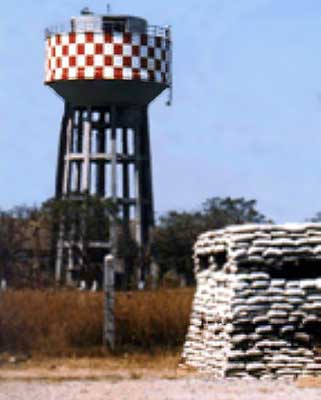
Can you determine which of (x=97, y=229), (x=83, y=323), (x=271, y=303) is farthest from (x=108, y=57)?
(x=271, y=303)

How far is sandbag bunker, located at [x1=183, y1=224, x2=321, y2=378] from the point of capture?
19438mm

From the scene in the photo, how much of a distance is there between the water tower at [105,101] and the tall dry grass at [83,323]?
24506 millimetres

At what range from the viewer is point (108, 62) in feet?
173

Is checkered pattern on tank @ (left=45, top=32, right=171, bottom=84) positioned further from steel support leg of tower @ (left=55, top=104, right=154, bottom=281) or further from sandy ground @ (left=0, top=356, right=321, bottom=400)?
sandy ground @ (left=0, top=356, right=321, bottom=400)

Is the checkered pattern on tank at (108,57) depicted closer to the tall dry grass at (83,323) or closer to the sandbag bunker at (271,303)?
the tall dry grass at (83,323)

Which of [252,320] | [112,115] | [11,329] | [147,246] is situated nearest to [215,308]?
[252,320]

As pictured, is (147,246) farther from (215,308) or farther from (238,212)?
(215,308)

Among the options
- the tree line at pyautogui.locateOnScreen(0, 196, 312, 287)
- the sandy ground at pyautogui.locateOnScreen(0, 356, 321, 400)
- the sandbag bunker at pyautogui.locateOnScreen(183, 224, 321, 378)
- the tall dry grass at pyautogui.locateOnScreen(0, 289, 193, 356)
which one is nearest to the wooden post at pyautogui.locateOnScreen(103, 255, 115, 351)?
the tall dry grass at pyautogui.locateOnScreen(0, 289, 193, 356)

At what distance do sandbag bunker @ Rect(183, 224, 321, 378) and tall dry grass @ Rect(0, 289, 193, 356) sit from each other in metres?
5.15

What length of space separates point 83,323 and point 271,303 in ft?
22.8

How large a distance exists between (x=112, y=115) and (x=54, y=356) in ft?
95.0

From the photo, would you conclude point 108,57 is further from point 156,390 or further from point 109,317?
point 156,390

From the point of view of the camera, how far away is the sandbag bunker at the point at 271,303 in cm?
1944

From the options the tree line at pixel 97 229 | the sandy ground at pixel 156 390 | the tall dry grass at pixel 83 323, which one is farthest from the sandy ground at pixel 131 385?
the tree line at pixel 97 229
